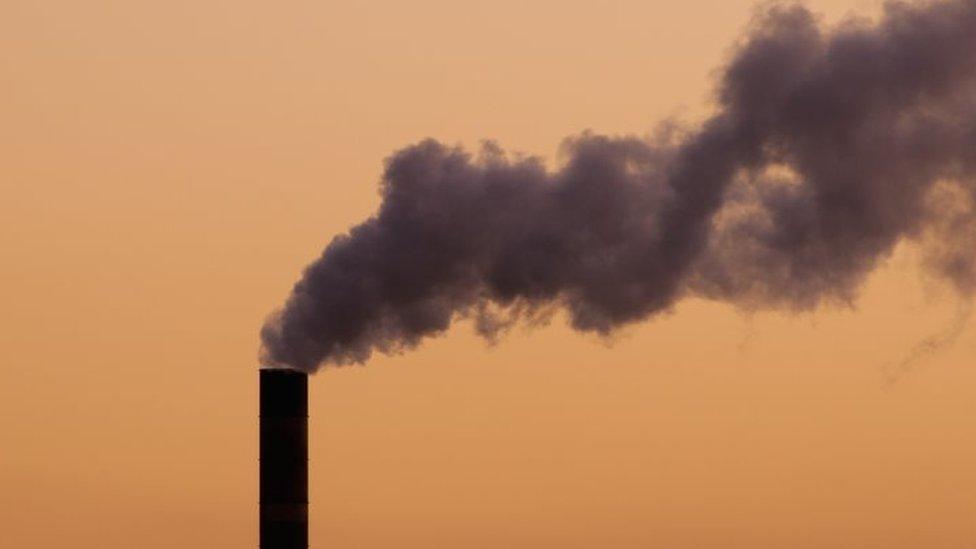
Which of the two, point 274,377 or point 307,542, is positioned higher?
point 274,377

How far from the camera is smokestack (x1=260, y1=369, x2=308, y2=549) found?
29062mm

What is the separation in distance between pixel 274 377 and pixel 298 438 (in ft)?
3.56

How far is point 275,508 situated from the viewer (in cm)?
2908

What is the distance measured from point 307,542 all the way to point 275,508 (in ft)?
2.59

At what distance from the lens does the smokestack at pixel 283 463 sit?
1144 inches

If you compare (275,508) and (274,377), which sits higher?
(274,377)

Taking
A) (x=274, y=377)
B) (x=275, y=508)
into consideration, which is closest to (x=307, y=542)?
(x=275, y=508)

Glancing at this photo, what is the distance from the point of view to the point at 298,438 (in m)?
29.4

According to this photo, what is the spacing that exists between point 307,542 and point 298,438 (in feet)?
5.44

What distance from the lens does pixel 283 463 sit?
29203mm

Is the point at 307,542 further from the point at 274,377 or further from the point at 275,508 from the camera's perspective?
the point at 274,377
